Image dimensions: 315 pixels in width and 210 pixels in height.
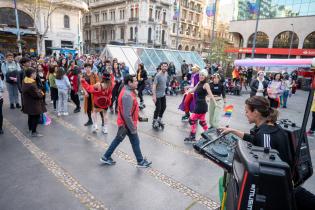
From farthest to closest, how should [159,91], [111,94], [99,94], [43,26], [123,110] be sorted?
[43,26] < [159,91] < [111,94] < [99,94] < [123,110]

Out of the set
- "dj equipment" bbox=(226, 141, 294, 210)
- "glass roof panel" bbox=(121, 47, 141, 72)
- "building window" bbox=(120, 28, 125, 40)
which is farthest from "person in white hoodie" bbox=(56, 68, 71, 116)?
"building window" bbox=(120, 28, 125, 40)

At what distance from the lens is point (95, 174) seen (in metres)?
4.11

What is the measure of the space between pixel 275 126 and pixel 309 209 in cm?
89

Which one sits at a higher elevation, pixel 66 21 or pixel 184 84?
pixel 66 21

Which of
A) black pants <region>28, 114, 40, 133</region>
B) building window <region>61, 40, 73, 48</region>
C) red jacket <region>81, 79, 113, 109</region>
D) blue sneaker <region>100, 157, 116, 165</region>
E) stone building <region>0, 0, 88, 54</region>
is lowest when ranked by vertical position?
blue sneaker <region>100, 157, 116, 165</region>

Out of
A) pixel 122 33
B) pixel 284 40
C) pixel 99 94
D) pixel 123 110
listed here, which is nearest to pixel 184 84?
pixel 99 94

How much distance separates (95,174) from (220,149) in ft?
9.04

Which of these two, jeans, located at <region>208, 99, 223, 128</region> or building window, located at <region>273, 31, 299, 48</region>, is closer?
jeans, located at <region>208, 99, 223, 128</region>

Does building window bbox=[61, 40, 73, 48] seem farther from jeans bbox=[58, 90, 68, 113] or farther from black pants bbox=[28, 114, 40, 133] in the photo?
black pants bbox=[28, 114, 40, 133]

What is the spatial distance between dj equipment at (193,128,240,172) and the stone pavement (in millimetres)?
1474

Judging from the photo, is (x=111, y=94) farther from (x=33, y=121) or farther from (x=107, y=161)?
(x=107, y=161)

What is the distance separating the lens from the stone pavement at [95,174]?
338 centimetres

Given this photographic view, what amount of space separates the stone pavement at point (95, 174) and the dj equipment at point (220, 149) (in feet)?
4.84

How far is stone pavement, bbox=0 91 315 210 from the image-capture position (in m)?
3.38
